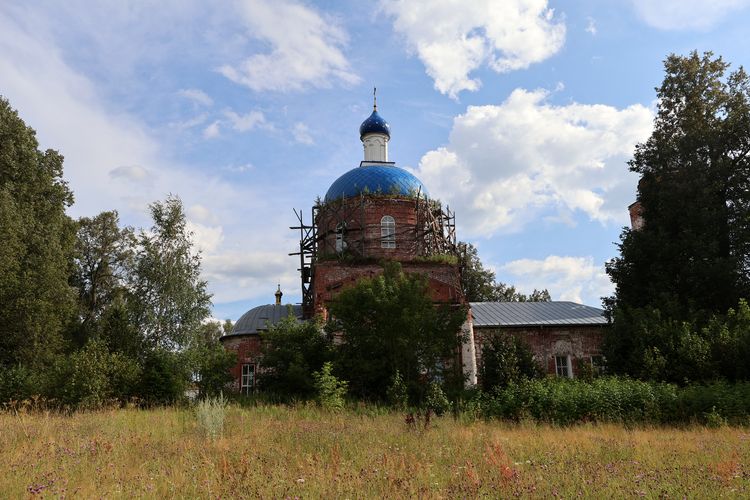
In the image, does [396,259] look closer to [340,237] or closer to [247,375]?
[340,237]

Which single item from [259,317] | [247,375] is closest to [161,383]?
[247,375]

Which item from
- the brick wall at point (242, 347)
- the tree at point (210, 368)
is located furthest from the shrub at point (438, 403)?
the brick wall at point (242, 347)

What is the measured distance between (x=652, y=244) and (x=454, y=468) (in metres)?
16.7

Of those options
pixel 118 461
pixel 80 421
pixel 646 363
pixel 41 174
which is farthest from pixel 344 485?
pixel 41 174

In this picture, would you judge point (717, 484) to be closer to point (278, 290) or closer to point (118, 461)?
point (118, 461)

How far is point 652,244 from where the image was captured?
19859mm

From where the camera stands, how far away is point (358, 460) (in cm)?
660

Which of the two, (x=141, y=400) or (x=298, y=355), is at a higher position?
(x=298, y=355)

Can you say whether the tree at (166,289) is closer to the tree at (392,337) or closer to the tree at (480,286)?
the tree at (392,337)

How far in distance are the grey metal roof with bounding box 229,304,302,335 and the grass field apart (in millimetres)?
12559

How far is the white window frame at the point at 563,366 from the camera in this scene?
77.5ft

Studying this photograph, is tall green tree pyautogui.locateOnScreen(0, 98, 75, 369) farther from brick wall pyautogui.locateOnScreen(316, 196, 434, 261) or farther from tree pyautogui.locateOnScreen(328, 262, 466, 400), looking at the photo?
tree pyautogui.locateOnScreen(328, 262, 466, 400)

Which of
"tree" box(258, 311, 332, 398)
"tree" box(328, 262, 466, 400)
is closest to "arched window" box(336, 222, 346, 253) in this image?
"tree" box(258, 311, 332, 398)

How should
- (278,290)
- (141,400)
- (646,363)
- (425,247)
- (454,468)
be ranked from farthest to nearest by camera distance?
(278,290) → (425,247) → (646,363) → (141,400) → (454,468)
